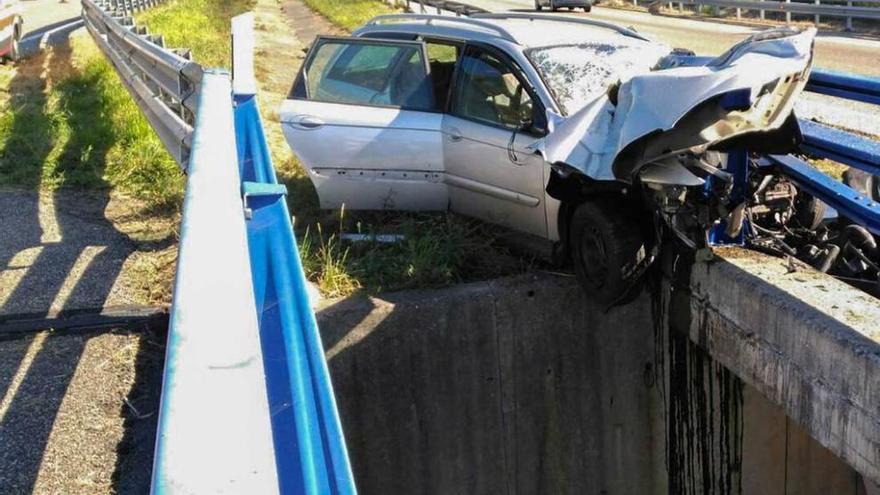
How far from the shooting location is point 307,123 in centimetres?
732

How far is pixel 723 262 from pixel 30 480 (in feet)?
12.5

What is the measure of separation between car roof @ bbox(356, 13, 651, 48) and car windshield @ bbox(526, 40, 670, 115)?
13 centimetres

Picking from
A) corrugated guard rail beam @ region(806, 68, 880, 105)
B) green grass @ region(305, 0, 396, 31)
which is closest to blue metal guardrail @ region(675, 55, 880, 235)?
corrugated guard rail beam @ region(806, 68, 880, 105)

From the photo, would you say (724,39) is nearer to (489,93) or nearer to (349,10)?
(349,10)

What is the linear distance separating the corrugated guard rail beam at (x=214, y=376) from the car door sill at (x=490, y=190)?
391cm

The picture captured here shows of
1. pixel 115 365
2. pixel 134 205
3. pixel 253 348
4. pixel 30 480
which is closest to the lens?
pixel 253 348

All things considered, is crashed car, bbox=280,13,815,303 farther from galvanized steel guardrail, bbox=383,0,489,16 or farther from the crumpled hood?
galvanized steel guardrail, bbox=383,0,489,16

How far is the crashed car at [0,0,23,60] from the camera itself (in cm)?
1670

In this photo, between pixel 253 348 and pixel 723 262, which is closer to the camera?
pixel 253 348

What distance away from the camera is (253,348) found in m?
2.01

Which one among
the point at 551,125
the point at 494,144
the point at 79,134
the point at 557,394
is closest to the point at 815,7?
the point at 79,134

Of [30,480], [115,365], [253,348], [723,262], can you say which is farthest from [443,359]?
[253,348]

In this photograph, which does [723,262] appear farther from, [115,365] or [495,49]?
[115,365]

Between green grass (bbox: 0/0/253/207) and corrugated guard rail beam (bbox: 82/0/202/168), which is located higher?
corrugated guard rail beam (bbox: 82/0/202/168)
